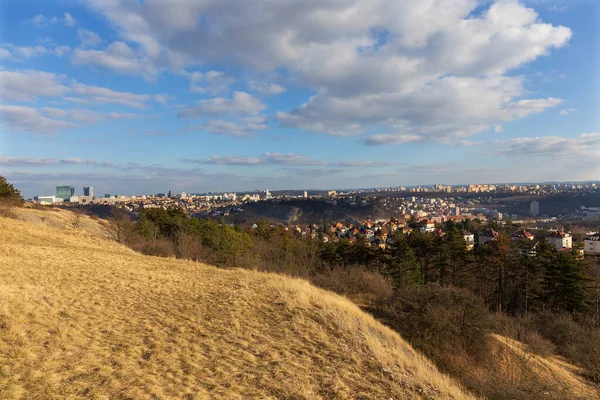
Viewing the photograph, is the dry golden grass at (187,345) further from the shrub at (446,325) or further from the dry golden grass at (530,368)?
the dry golden grass at (530,368)

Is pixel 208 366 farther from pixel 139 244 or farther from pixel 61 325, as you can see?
pixel 139 244

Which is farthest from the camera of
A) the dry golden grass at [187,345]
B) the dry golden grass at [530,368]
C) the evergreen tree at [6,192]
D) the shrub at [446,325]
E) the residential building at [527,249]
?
the evergreen tree at [6,192]

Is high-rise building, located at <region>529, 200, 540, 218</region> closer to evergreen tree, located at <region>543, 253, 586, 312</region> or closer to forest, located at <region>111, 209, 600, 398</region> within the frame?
forest, located at <region>111, 209, 600, 398</region>

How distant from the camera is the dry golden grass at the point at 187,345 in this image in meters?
5.93

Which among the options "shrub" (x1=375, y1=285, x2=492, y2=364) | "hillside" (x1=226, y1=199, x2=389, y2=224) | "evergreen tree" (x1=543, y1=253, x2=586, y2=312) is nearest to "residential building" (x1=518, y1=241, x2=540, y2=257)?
"evergreen tree" (x1=543, y1=253, x2=586, y2=312)

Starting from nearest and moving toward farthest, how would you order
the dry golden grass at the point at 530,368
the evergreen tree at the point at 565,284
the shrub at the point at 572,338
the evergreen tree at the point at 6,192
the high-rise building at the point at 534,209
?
→ the dry golden grass at the point at 530,368
the shrub at the point at 572,338
the evergreen tree at the point at 565,284
the evergreen tree at the point at 6,192
the high-rise building at the point at 534,209

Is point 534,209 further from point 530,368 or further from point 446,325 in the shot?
point 530,368

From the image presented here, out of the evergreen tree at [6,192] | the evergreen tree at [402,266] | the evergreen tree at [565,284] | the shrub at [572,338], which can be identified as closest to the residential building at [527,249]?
the evergreen tree at [565,284]

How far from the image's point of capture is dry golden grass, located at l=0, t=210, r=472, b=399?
5.93 meters

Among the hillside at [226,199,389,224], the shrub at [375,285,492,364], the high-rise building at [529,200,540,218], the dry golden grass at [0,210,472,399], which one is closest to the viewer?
the dry golden grass at [0,210,472,399]

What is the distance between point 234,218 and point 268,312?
114m

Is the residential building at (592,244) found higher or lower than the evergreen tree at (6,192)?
lower

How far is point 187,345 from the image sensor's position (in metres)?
7.85

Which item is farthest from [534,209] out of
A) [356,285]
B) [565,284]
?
[356,285]
